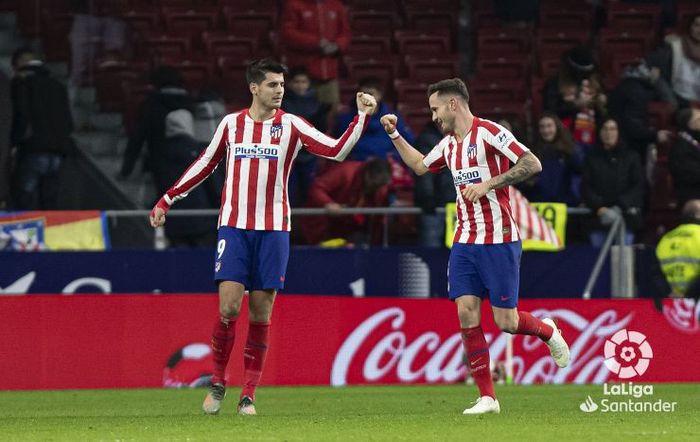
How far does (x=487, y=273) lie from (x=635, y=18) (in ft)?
34.6

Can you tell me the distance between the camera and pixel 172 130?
52.4 feet

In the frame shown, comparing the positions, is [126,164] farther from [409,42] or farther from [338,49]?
[409,42]

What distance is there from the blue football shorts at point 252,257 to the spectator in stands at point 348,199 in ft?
16.0

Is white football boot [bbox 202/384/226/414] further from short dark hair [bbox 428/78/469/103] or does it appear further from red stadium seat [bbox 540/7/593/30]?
red stadium seat [bbox 540/7/593/30]

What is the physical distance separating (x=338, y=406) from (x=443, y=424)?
2332mm

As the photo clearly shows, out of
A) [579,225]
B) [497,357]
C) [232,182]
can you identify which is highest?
[232,182]

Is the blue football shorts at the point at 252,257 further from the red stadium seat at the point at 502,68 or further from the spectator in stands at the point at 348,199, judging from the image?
the red stadium seat at the point at 502,68

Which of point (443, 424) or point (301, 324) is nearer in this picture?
point (443, 424)

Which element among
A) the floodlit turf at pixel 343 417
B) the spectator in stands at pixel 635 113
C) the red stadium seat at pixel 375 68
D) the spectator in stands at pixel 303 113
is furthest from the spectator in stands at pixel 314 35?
the floodlit turf at pixel 343 417

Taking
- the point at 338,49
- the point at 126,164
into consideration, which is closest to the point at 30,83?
the point at 126,164

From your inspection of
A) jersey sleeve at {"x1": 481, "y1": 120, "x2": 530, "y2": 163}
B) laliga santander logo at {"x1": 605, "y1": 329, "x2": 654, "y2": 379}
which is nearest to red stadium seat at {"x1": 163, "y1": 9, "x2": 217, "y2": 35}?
laliga santander logo at {"x1": 605, "y1": 329, "x2": 654, "y2": 379}

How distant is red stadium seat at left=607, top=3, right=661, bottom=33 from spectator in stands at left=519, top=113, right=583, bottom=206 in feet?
15.3

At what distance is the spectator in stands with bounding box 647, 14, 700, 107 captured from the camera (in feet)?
58.9

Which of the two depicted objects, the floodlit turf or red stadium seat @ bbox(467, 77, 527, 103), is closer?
the floodlit turf
